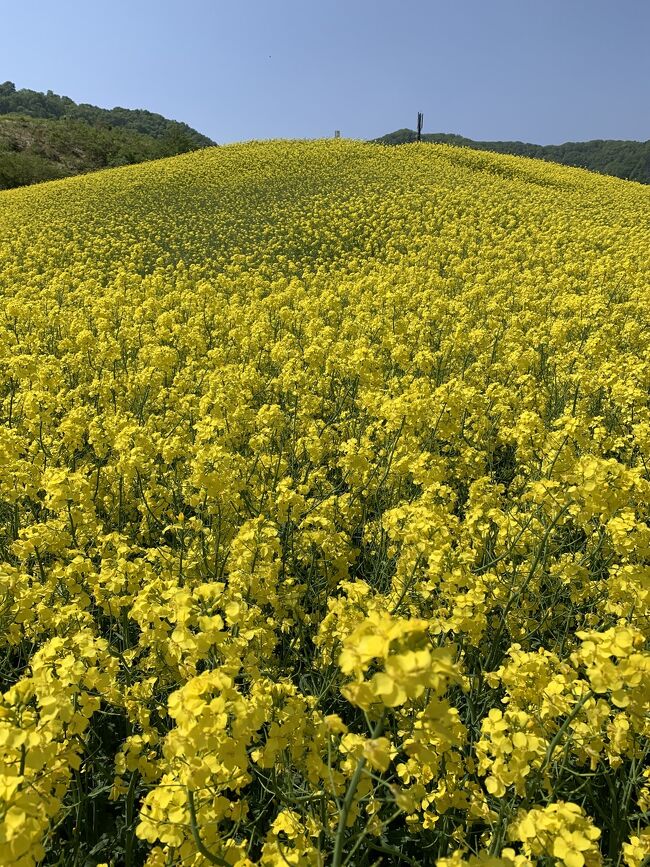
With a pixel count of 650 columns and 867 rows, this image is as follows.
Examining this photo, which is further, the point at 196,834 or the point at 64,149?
the point at 64,149

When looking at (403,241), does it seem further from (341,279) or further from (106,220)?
(106,220)

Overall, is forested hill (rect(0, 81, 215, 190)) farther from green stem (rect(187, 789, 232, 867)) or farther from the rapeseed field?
green stem (rect(187, 789, 232, 867))

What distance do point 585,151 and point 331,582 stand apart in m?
97.1

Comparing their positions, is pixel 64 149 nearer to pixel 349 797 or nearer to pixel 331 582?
pixel 331 582

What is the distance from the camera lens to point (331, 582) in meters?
4.10

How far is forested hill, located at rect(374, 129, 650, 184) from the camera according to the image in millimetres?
69312

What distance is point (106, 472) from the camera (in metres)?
4.80

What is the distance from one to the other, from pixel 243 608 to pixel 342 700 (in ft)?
3.98

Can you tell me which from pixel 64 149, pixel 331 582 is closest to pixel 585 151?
pixel 64 149

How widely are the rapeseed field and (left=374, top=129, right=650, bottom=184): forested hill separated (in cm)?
7016

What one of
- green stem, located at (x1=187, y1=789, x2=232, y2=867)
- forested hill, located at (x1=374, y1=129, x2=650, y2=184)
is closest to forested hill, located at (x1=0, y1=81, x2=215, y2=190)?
forested hill, located at (x1=374, y1=129, x2=650, y2=184)

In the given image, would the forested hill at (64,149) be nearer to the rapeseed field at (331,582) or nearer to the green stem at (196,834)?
the rapeseed field at (331,582)

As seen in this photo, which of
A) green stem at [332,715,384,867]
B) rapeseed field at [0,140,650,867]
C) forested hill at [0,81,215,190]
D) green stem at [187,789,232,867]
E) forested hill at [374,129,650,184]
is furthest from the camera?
forested hill at [374,129,650,184]

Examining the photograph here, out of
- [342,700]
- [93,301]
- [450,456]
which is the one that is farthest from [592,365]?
[93,301]
